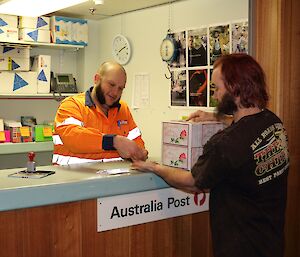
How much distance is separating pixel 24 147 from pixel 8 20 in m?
1.25

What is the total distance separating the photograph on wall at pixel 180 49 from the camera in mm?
4207

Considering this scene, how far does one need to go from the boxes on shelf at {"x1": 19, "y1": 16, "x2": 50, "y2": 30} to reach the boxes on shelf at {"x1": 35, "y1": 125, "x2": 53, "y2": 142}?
3.33 feet

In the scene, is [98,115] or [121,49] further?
→ [121,49]

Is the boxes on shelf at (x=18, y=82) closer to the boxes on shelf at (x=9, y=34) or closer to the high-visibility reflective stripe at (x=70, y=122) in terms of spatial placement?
the boxes on shelf at (x=9, y=34)

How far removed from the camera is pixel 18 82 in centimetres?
455

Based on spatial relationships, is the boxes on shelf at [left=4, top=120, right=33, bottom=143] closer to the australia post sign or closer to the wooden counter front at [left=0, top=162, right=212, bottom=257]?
the wooden counter front at [left=0, top=162, right=212, bottom=257]

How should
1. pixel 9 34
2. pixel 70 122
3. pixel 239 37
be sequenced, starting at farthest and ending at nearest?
1. pixel 9 34
2. pixel 239 37
3. pixel 70 122

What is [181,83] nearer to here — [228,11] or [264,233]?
[228,11]

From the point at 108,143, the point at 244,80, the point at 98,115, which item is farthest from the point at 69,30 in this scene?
the point at 244,80

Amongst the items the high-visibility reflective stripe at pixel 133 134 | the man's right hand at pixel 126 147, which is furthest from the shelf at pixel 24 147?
the man's right hand at pixel 126 147

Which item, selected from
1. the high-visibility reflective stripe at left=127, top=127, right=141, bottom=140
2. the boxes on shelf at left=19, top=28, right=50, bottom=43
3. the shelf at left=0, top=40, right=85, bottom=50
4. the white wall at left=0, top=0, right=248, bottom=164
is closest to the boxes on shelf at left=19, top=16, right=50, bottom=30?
the boxes on shelf at left=19, top=28, right=50, bottom=43

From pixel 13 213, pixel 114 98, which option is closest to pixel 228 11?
pixel 114 98

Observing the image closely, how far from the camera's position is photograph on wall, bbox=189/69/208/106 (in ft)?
13.2

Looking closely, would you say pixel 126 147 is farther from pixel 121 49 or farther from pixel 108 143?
pixel 121 49
